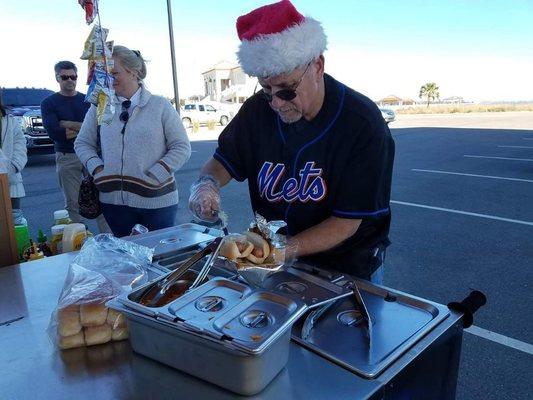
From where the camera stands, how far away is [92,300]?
117 cm

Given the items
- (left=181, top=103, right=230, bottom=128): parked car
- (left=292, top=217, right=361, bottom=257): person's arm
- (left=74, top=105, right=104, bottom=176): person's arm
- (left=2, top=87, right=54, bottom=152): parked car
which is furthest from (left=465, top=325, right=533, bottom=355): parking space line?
(left=181, top=103, right=230, bottom=128): parked car

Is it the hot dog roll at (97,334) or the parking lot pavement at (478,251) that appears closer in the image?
the hot dog roll at (97,334)

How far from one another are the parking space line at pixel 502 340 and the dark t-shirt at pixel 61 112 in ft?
13.3

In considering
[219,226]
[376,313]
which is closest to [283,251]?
[376,313]

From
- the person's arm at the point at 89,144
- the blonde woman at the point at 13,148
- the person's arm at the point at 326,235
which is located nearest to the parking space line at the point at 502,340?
the person's arm at the point at 326,235

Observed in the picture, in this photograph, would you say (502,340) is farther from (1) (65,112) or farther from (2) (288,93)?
(1) (65,112)

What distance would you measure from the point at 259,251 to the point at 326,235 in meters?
0.26

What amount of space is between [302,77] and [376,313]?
0.81m

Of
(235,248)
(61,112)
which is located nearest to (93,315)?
(235,248)

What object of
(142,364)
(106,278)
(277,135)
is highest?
(277,135)

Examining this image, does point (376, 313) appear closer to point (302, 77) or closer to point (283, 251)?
point (283, 251)

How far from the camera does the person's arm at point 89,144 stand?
269cm

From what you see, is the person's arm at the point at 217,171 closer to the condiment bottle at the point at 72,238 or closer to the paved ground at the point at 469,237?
the condiment bottle at the point at 72,238

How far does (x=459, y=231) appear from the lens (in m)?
4.71
